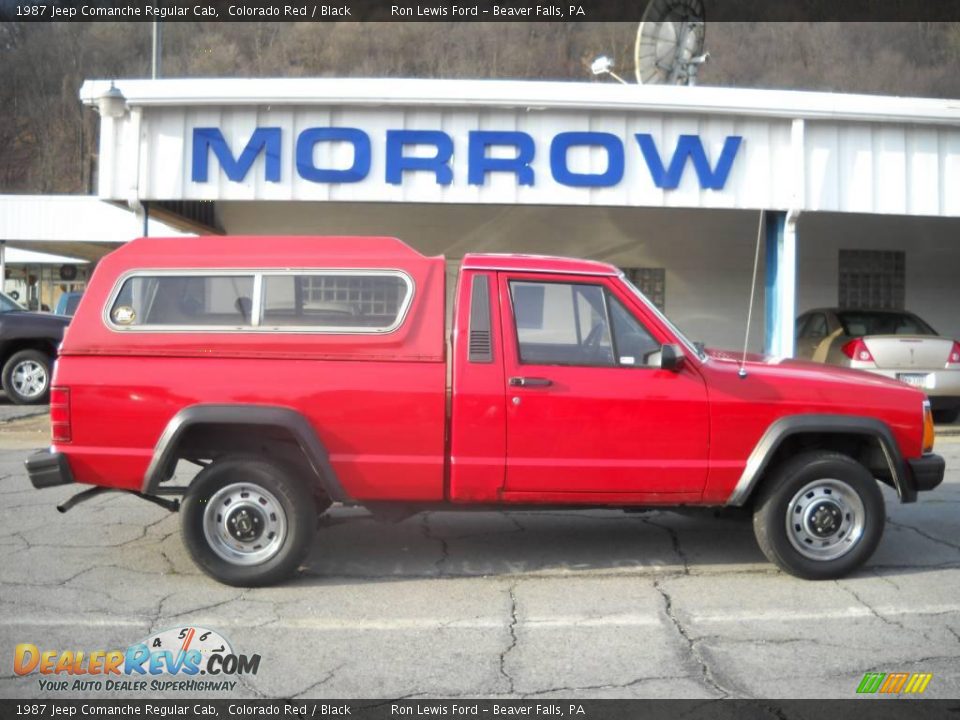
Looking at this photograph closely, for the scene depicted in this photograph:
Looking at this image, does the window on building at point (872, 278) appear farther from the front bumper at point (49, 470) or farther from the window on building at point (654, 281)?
the front bumper at point (49, 470)

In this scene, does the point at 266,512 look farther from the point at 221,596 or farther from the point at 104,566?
the point at 104,566

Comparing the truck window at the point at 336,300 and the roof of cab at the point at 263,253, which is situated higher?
the roof of cab at the point at 263,253

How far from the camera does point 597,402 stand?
4.98 m

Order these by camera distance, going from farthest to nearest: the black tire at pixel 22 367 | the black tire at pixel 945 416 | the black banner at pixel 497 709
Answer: the black tire at pixel 22 367, the black tire at pixel 945 416, the black banner at pixel 497 709

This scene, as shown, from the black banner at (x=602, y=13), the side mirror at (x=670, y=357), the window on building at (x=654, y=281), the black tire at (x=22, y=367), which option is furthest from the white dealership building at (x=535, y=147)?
the black banner at (x=602, y=13)

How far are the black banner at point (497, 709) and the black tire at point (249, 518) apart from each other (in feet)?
4.48

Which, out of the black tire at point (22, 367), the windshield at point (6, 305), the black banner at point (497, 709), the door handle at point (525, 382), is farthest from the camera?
the windshield at point (6, 305)

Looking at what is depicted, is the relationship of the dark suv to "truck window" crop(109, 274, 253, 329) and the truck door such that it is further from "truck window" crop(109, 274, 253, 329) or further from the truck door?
the truck door

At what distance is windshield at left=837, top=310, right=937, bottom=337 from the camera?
12.6 m

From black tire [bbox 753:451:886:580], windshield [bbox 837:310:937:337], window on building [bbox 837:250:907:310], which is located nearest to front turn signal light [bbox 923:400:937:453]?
black tire [bbox 753:451:886:580]

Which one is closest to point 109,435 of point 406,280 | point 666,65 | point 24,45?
point 406,280

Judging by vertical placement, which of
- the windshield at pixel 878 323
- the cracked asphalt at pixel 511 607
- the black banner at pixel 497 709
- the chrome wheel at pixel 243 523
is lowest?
the black banner at pixel 497 709

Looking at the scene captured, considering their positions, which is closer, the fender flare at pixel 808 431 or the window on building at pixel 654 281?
the fender flare at pixel 808 431

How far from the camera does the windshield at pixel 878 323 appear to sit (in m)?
12.6
